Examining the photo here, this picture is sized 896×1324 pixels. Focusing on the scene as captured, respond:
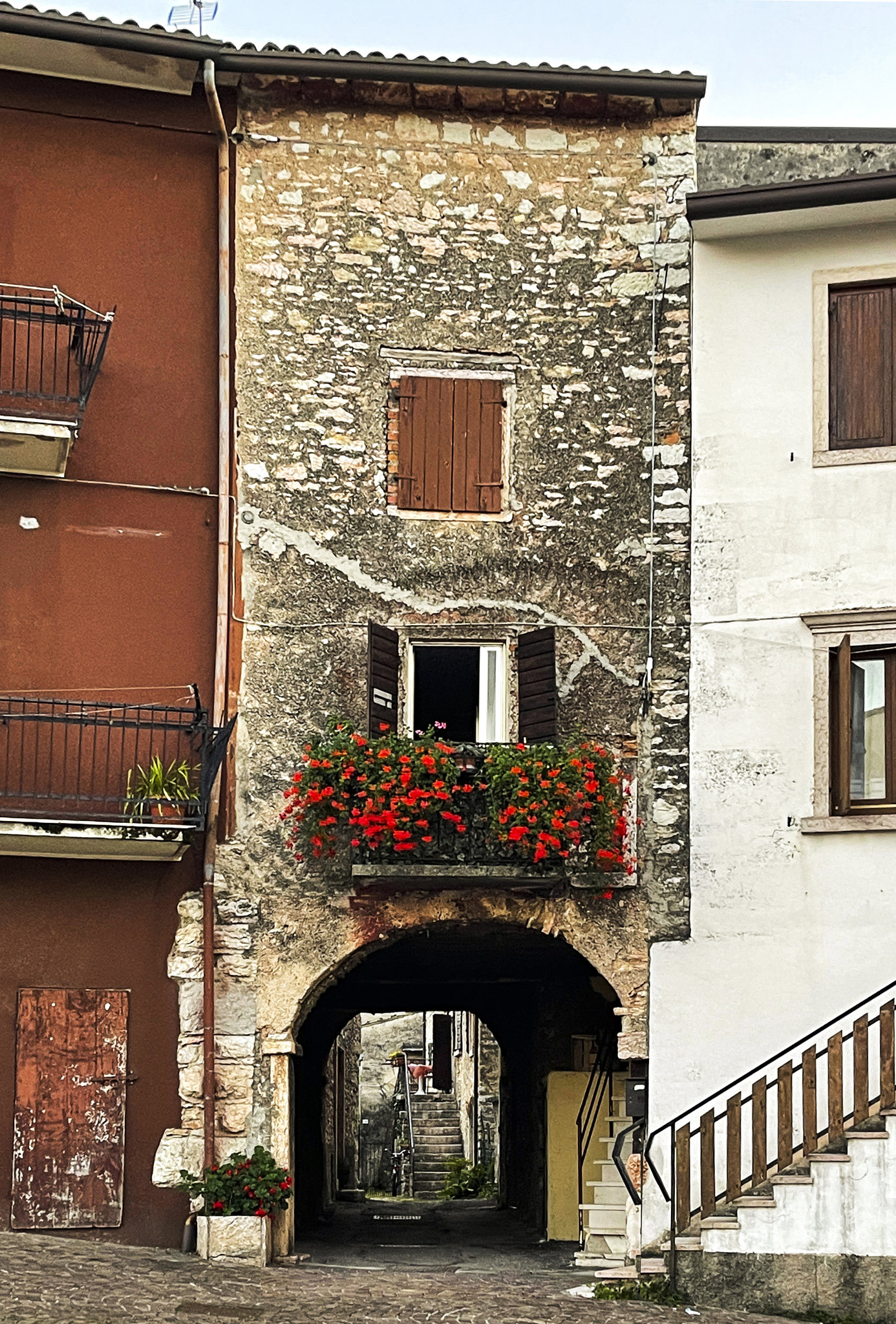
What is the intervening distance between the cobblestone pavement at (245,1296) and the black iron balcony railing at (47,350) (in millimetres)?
6057

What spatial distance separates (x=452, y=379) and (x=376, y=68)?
253 centimetres

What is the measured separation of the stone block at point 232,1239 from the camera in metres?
13.0

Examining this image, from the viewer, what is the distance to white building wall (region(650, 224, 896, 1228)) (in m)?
13.5

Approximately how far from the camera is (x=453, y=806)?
1342 cm

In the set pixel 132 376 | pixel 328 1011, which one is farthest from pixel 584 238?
pixel 328 1011

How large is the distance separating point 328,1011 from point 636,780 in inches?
351

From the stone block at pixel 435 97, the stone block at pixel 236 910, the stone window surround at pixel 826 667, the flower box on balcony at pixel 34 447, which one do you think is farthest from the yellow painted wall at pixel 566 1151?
the stone block at pixel 435 97

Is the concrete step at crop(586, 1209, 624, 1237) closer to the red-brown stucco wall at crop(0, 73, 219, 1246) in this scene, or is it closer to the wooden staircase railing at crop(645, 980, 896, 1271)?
the wooden staircase railing at crop(645, 980, 896, 1271)

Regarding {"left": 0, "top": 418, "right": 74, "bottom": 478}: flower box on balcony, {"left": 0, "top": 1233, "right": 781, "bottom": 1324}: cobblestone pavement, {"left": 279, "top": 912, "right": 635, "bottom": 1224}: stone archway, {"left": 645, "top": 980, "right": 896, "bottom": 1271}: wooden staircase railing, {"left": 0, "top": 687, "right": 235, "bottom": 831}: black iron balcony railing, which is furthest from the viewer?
{"left": 279, "top": 912, "right": 635, "bottom": 1224}: stone archway

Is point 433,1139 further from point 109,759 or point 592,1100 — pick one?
point 109,759

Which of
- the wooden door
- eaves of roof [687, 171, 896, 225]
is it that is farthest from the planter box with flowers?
A: the wooden door

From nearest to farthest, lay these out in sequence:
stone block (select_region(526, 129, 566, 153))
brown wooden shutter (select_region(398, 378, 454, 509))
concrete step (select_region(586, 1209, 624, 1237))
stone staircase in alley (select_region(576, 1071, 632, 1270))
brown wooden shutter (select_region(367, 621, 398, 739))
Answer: brown wooden shutter (select_region(367, 621, 398, 739)), stone staircase in alley (select_region(576, 1071, 632, 1270)), concrete step (select_region(586, 1209, 624, 1237)), brown wooden shutter (select_region(398, 378, 454, 509)), stone block (select_region(526, 129, 566, 153))

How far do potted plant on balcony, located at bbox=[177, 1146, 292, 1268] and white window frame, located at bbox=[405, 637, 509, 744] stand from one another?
3.60 meters

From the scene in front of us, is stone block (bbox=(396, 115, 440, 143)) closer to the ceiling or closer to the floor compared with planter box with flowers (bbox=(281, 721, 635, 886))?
closer to the ceiling
